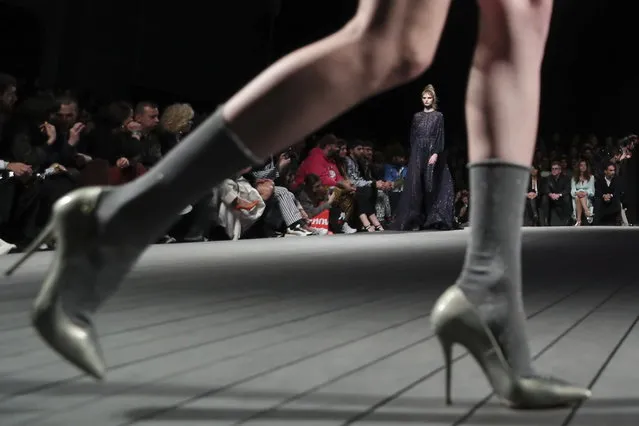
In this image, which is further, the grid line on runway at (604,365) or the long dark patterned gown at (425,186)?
the long dark patterned gown at (425,186)

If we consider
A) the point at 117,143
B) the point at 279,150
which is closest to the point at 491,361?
the point at 279,150

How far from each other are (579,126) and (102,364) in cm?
1349

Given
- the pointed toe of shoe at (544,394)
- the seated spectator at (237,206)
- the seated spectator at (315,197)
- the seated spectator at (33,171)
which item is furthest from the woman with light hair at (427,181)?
the pointed toe of shoe at (544,394)

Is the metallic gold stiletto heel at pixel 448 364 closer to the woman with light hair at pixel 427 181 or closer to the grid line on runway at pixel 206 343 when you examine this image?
the grid line on runway at pixel 206 343

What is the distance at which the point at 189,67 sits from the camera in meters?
8.47

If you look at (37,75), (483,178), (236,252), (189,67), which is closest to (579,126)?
(189,67)

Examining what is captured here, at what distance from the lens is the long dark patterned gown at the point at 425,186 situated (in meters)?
7.51

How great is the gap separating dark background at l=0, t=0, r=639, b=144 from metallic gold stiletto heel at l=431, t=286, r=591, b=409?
5.07 m

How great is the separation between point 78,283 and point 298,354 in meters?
0.54

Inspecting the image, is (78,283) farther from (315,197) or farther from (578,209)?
(578,209)

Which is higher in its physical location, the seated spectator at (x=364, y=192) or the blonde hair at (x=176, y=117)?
the blonde hair at (x=176, y=117)

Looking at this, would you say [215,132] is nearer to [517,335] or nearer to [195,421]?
[195,421]

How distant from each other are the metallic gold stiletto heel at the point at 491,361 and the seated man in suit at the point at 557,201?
9167 mm

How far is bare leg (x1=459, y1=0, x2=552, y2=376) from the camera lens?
1173 mm
